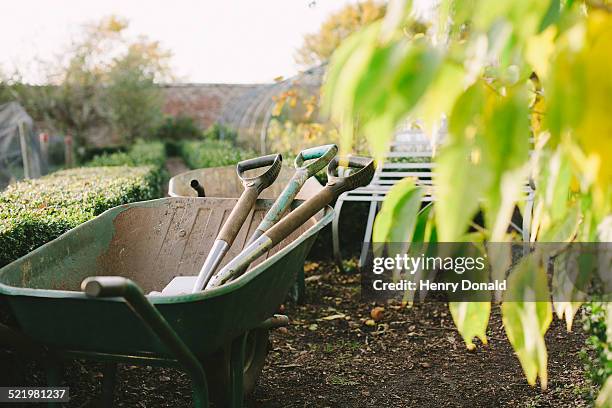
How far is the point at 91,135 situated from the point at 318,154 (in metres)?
16.2

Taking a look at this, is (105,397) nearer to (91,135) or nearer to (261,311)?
(261,311)

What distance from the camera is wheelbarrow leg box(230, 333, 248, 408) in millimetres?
2059

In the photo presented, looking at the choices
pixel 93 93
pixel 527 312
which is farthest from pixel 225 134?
pixel 527 312

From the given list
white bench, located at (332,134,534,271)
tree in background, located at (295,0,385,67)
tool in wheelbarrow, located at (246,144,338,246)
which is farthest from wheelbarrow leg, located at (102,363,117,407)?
tree in background, located at (295,0,385,67)

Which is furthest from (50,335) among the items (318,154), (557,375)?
(557,375)

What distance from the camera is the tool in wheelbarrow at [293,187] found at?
2352 millimetres

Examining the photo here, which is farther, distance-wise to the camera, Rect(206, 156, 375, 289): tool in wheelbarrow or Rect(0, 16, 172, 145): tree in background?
Rect(0, 16, 172, 145): tree in background

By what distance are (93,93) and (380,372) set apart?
15.7m

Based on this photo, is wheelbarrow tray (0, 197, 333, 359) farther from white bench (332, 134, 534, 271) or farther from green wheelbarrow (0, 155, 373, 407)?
white bench (332, 134, 534, 271)

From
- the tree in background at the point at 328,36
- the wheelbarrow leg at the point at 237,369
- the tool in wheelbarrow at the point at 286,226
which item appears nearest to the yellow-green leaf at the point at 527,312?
the tool in wheelbarrow at the point at 286,226

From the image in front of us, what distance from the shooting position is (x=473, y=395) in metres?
2.74

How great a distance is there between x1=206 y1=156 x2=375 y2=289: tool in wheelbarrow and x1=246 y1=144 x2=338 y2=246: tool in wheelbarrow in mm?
79

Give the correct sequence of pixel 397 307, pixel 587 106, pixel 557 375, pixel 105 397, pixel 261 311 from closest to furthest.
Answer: pixel 587 106 → pixel 261 311 → pixel 105 397 → pixel 557 375 → pixel 397 307

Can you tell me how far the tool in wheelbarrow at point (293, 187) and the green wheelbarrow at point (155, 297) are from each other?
14cm
